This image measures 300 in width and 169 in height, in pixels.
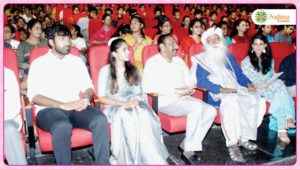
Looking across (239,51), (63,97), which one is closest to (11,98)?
(63,97)

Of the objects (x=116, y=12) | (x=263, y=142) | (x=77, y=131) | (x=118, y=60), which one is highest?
(x=116, y=12)

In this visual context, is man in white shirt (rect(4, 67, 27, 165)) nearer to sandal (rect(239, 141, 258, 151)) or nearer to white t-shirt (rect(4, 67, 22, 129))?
white t-shirt (rect(4, 67, 22, 129))

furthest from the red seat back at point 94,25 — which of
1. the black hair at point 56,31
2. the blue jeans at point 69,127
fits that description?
the blue jeans at point 69,127

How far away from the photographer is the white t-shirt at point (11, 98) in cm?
238

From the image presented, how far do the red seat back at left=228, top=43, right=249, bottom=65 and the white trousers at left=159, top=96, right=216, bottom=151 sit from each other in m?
1.01

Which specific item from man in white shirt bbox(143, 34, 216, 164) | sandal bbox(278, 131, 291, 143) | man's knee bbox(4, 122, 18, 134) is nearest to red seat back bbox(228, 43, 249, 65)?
man in white shirt bbox(143, 34, 216, 164)

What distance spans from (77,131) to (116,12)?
6112 millimetres

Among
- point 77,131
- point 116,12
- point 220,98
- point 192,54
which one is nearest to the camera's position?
point 77,131

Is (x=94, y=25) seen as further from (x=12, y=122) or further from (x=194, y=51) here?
(x=12, y=122)

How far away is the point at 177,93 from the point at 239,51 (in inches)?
43.1

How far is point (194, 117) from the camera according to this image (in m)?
2.78

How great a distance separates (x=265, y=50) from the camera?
11.4ft

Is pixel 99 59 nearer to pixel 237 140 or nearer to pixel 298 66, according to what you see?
pixel 237 140

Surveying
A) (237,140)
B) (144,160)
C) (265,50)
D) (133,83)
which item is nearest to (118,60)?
(133,83)
